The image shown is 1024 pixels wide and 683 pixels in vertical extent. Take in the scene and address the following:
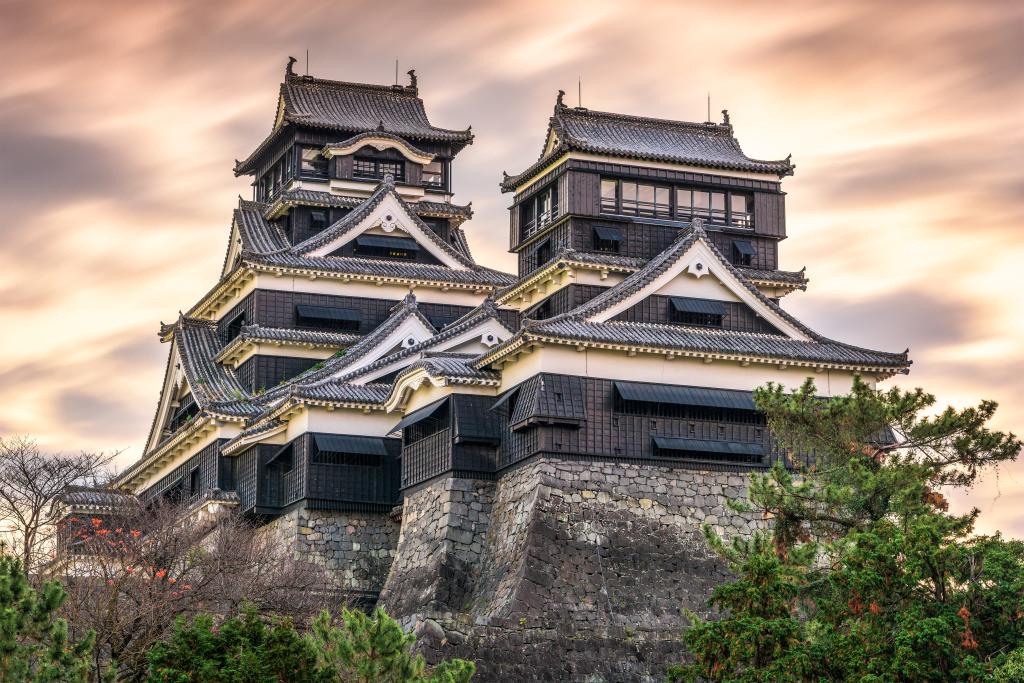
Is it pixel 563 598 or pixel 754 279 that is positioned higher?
pixel 754 279

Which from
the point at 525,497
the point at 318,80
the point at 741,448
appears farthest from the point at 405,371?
the point at 318,80

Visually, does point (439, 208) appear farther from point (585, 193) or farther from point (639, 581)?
point (639, 581)

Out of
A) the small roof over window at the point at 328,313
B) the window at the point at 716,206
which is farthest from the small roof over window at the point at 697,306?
the small roof over window at the point at 328,313

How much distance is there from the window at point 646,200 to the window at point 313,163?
16.4 metres

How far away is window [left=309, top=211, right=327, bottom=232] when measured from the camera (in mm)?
59875

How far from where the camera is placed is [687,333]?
43.3m

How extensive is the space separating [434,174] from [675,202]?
654 inches

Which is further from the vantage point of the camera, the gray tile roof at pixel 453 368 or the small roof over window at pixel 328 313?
the small roof over window at pixel 328 313

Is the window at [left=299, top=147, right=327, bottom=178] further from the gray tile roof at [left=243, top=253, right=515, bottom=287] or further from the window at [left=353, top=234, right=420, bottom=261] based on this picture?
the gray tile roof at [left=243, top=253, right=515, bottom=287]

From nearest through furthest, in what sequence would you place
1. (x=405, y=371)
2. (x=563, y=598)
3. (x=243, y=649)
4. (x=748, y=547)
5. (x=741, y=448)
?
(x=243, y=649) → (x=748, y=547) → (x=563, y=598) → (x=741, y=448) → (x=405, y=371)

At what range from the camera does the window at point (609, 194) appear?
155ft

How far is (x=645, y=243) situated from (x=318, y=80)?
1999cm

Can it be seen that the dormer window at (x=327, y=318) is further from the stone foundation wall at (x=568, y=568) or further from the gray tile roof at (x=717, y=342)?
the gray tile roof at (x=717, y=342)

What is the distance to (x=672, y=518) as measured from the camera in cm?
4109
